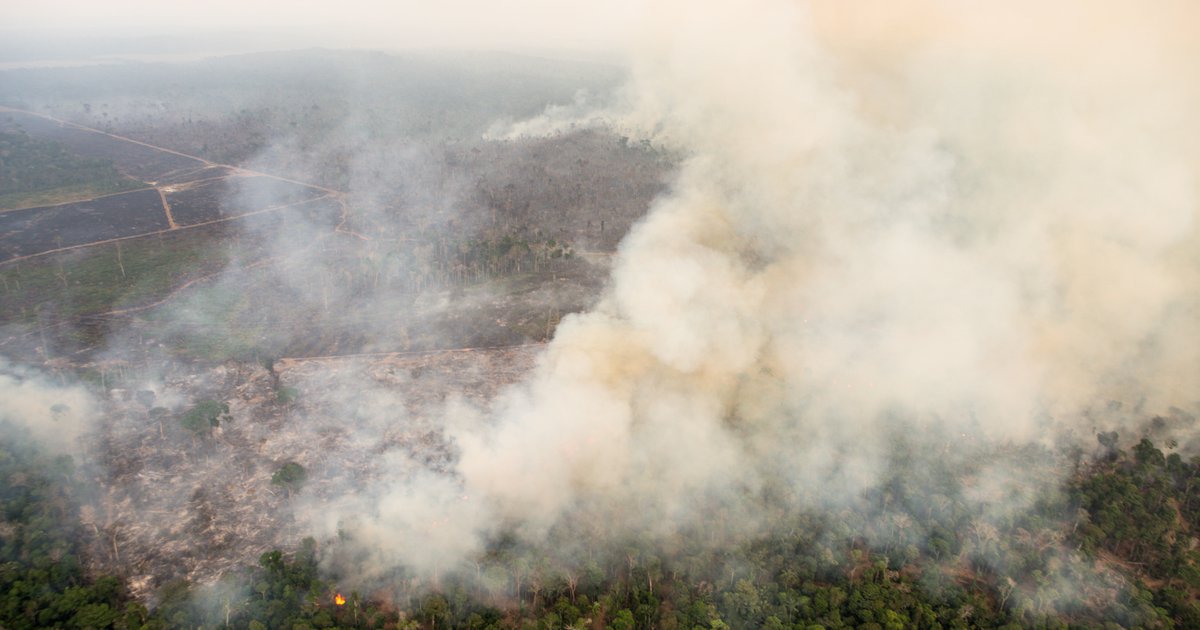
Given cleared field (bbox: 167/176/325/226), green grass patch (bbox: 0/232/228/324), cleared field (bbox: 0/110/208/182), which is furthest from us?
cleared field (bbox: 0/110/208/182)

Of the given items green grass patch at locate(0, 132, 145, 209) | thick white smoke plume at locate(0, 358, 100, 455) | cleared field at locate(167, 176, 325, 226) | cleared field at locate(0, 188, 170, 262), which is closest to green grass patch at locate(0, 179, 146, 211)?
green grass patch at locate(0, 132, 145, 209)

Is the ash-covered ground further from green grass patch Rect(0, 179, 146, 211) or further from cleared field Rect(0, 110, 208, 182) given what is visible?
cleared field Rect(0, 110, 208, 182)

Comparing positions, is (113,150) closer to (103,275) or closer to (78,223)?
(78,223)

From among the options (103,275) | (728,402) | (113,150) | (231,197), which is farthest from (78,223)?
(728,402)

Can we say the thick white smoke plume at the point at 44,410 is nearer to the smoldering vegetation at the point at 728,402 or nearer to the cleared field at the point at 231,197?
the smoldering vegetation at the point at 728,402

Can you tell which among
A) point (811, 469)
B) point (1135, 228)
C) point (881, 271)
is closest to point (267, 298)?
point (811, 469)

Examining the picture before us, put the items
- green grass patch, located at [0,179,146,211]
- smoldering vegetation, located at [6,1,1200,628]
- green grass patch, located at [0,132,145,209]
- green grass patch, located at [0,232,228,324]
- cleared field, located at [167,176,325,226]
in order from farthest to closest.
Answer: green grass patch, located at [0,132,145,209] < cleared field, located at [167,176,325,226] < green grass patch, located at [0,179,146,211] < green grass patch, located at [0,232,228,324] < smoldering vegetation, located at [6,1,1200,628]

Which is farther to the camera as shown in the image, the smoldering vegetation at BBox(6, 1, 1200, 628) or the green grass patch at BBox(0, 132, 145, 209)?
the green grass patch at BBox(0, 132, 145, 209)

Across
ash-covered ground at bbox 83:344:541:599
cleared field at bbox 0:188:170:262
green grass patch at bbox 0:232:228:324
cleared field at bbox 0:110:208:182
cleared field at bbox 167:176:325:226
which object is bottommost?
ash-covered ground at bbox 83:344:541:599

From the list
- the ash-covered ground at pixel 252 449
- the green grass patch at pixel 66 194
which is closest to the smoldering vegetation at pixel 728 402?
the ash-covered ground at pixel 252 449
